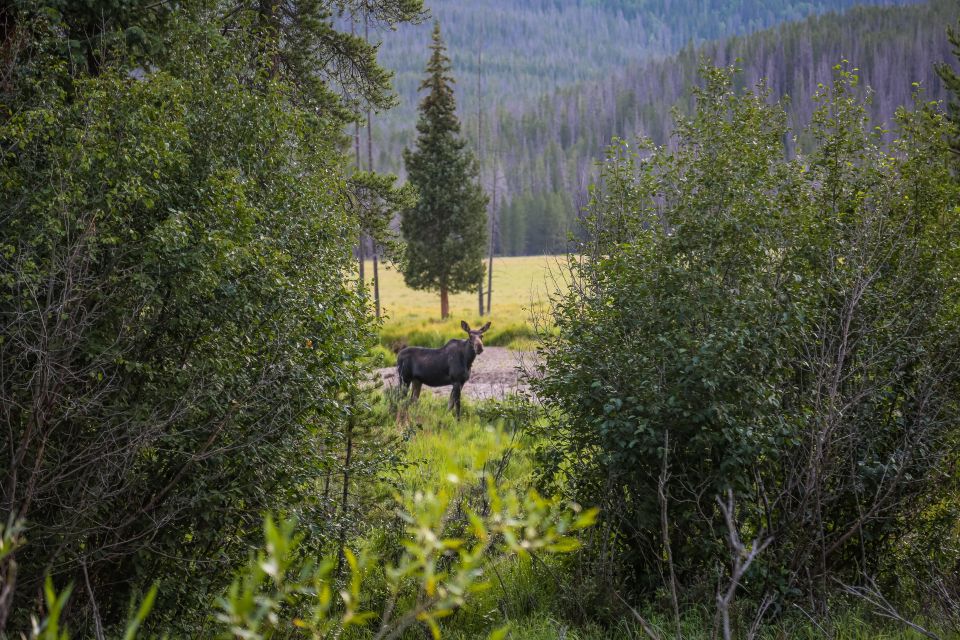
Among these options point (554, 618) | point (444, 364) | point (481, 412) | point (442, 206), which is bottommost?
point (554, 618)

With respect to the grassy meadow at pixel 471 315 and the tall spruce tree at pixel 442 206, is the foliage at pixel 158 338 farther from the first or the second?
the tall spruce tree at pixel 442 206

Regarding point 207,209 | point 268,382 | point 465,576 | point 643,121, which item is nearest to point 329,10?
point 207,209

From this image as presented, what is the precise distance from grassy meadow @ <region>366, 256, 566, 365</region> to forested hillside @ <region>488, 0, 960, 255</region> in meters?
40.8

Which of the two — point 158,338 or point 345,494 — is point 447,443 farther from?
point 158,338

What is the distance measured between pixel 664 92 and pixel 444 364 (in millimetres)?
157307

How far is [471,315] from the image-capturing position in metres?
35.7

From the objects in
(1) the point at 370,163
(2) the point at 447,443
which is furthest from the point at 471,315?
(2) the point at 447,443

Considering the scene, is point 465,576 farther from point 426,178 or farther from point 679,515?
point 426,178

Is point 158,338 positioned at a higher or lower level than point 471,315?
higher

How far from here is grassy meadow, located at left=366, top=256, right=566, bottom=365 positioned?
43.8ft

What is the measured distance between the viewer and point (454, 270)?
35.8 metres

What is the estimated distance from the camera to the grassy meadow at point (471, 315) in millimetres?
13336

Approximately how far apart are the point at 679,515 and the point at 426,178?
29.5 meters

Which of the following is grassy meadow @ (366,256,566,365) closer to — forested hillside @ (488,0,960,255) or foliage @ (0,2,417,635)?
foliage @ (0,2,417,635)
